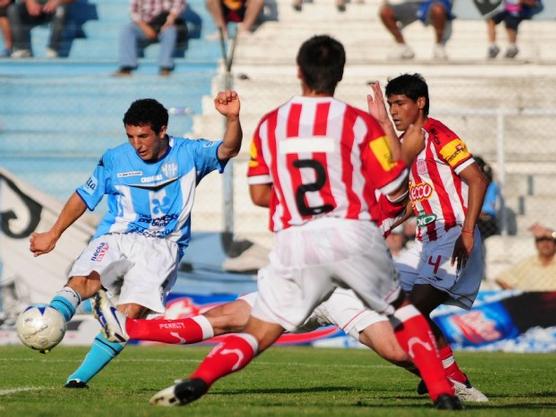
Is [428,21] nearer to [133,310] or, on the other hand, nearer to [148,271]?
[148,271]

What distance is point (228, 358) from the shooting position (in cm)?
664

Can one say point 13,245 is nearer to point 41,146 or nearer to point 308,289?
point 41,146

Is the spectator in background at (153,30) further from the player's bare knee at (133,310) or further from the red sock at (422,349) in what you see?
the red sock at (422,349)

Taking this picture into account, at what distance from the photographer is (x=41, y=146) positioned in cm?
1831

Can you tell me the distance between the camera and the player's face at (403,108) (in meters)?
8.95

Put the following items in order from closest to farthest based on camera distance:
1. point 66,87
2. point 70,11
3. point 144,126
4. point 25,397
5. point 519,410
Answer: point 519,410 < point 25,397 < point 144,126 < point 66,87 < point 70,11

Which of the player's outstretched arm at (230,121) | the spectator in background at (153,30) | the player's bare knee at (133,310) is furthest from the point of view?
the spectator in background at (153,30)

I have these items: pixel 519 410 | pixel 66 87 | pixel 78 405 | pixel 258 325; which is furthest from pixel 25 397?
pixel 66 87

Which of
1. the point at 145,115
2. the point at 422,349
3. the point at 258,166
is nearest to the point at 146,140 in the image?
the point at 145,115

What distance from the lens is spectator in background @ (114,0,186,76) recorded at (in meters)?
20.0

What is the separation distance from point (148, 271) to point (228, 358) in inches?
108

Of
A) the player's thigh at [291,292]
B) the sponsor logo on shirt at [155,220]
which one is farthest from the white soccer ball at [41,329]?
the player's thigh at [291,292]

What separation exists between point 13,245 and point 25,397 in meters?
8.22

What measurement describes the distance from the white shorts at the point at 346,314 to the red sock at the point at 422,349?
48.0 inches
